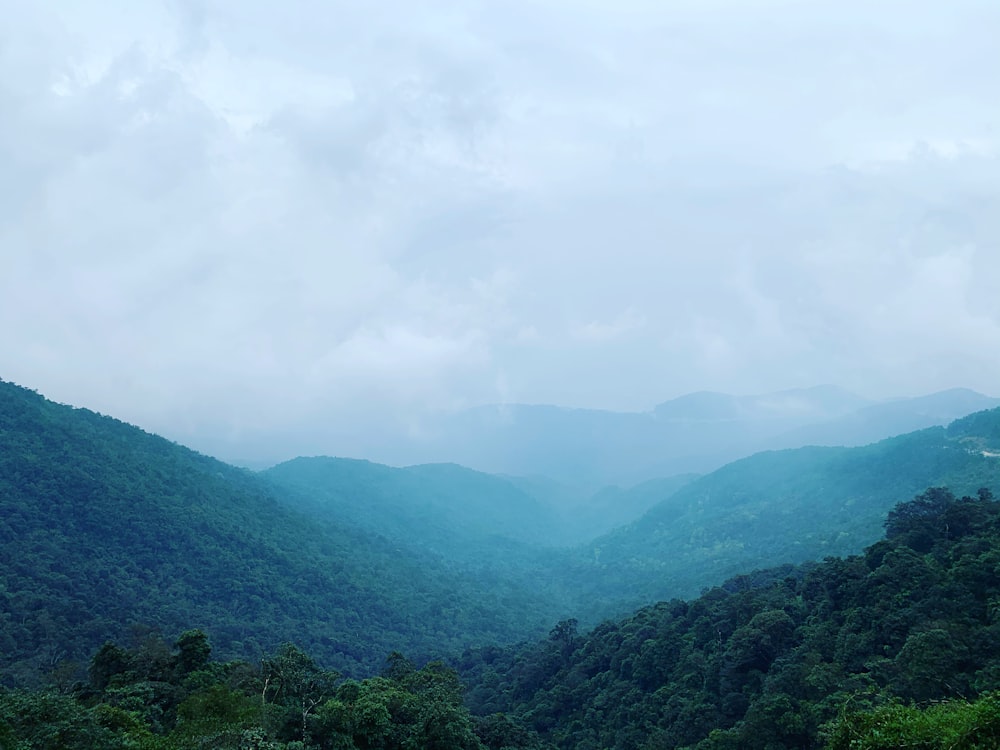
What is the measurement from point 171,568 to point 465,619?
1768 inches

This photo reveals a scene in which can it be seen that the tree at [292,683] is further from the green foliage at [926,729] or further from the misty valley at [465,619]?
the green foliage at [926,729]

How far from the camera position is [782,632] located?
38625 mm

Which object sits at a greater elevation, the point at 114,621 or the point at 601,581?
the point at 114,621

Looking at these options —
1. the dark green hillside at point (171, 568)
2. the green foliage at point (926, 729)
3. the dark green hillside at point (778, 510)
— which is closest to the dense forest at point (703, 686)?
the green foliage at point (926, 729)

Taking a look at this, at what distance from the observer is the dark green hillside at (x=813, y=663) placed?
82.7 feet

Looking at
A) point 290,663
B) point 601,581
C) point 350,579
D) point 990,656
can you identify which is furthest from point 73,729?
point 601,581

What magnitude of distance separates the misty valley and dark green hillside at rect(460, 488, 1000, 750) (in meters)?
0.14

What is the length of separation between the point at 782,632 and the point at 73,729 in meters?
36.7

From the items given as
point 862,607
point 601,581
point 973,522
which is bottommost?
point 601,581

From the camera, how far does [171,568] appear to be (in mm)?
78500

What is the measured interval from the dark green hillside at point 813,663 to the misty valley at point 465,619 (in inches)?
5.6

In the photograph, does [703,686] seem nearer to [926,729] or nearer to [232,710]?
[232,710]

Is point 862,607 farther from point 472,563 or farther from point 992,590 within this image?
point 472,563

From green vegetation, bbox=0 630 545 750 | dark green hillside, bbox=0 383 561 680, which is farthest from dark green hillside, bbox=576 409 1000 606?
green vegetation, bbox=0 630 545 750
